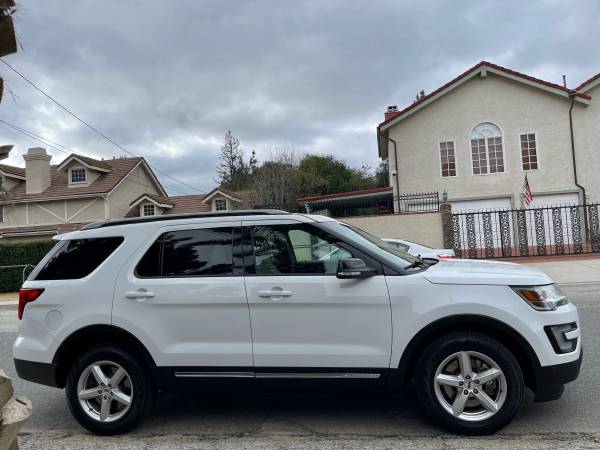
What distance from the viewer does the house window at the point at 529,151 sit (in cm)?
2480

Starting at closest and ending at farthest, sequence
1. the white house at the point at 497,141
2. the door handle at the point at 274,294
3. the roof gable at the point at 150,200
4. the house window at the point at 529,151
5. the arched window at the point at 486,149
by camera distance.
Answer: the door handle at the point at 274,294 → the white house at the point at 497,141 → the house window at the point at 529,151 → the arched window at the point at 486,149 → the roof gable at the point at 150,200

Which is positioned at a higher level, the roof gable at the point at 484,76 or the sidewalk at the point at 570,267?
the roof gable at the point at 484,76

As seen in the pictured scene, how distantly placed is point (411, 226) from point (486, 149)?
810 centimetres

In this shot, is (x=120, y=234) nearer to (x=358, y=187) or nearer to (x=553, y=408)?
(x=553, y=408)

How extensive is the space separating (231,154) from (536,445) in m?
61.6

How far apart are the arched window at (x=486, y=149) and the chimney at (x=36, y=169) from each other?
88.7ft

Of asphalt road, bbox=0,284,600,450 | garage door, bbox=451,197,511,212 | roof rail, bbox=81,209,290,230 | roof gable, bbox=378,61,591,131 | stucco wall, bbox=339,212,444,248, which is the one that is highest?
roof gable, bbox=378,61,591,131

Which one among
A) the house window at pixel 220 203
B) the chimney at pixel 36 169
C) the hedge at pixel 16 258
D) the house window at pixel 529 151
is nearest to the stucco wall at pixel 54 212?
the chimney at pixel 36 169

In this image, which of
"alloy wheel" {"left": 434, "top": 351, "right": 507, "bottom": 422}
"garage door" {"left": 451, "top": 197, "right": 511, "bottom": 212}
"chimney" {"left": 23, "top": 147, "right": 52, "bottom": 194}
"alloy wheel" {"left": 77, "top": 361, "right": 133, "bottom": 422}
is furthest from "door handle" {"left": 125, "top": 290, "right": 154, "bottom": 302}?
"chimney" {"left": 23, "top": 147, "right": 52, "bottom": 194}

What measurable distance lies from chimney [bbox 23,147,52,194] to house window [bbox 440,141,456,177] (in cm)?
2559

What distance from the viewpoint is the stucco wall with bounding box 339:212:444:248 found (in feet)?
65.0

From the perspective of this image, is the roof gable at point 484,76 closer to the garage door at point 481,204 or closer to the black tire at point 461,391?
the garage door at point 481,204

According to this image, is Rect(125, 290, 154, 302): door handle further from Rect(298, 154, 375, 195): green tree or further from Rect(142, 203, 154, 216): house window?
Rect(298, 154, 375, 195): green tree

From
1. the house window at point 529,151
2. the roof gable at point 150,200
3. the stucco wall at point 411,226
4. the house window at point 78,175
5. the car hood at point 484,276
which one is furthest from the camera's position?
the roof gable at point 150,200
